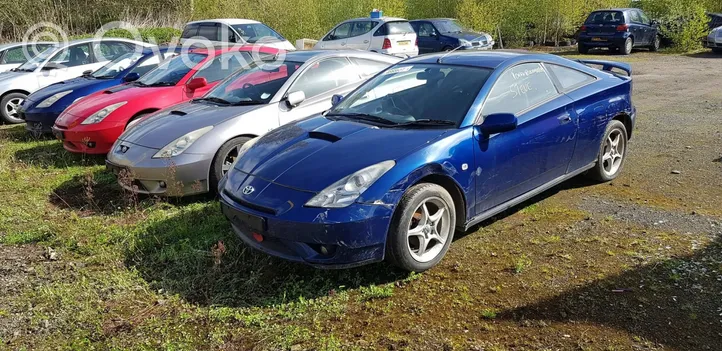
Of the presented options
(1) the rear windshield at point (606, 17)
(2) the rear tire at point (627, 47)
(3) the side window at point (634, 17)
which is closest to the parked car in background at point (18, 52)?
(1) the rear windshield at point (606, 17)

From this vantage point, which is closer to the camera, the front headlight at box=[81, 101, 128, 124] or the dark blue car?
the front headlight at box=[81, 101, 128, 124]

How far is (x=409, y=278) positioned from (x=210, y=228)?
1.96 m

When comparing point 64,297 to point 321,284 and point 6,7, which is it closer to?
point 321,284

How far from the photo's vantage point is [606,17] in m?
20.0

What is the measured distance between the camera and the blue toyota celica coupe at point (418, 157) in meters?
3.66

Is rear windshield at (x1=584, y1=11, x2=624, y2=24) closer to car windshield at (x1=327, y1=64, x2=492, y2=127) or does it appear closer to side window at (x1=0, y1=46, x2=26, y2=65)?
car windshield at (x1=327, y1=64, x2=492, y2=127)

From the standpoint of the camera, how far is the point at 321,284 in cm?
393

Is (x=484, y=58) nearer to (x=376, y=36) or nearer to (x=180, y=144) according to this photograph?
(x=180, y=144)

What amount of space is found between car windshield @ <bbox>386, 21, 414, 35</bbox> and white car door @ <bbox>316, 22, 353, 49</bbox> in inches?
59.0

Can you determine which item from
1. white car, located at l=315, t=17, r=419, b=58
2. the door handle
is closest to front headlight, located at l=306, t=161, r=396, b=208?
the door handle

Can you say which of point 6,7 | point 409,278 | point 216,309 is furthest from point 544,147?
point 6,7

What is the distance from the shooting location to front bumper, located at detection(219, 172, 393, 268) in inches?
141

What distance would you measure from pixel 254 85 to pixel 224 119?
828 mm

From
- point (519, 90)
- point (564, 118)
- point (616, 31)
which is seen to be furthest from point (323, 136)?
point (616, 31)
